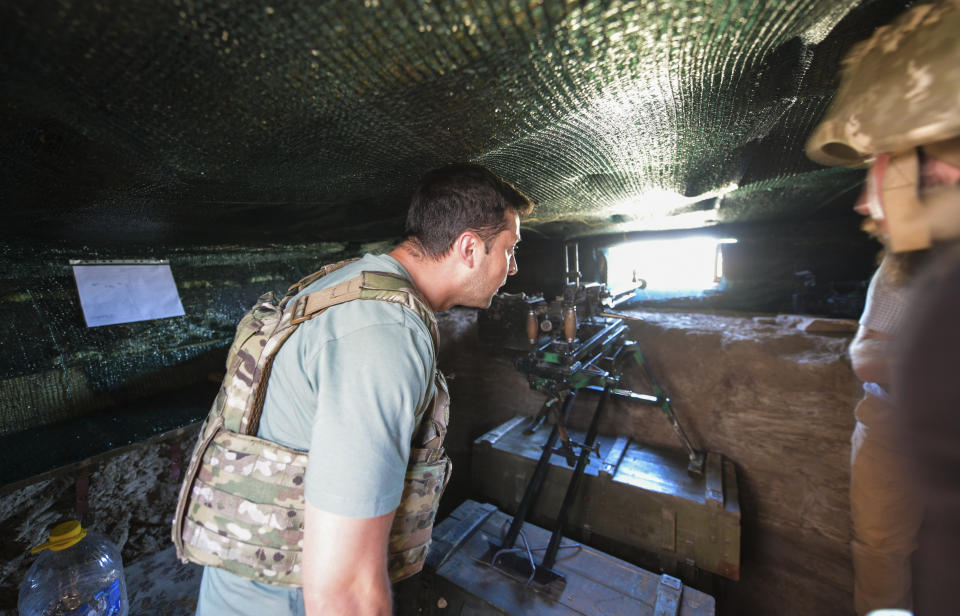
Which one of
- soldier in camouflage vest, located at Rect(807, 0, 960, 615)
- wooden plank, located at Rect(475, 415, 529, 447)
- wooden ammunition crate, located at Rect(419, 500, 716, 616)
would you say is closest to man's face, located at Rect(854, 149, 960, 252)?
soldier in camouflage vest, located at Rect(807, 0, 960, 615)

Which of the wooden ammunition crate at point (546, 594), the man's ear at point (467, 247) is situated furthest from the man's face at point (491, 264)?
the wooden ammunition crate at point (546, 594)

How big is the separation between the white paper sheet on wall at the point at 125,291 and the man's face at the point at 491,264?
2577mm

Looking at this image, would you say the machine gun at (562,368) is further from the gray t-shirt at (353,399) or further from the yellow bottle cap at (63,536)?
the yellow bottle cap at (63,536)

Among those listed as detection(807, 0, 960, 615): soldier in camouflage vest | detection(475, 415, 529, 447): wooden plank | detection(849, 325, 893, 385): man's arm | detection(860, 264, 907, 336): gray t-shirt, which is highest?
detection(807, 0, 960, 615): soldier in camouflage vest

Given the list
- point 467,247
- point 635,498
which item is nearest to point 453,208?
point 467,247

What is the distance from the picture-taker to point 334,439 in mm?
813

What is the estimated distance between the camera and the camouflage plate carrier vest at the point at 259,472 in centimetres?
102

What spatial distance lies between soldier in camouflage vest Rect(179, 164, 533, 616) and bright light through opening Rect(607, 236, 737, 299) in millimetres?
4870

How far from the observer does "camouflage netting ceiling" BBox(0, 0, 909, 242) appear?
2.30ft

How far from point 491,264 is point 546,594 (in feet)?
7.65

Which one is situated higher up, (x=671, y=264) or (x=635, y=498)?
(x=671, y=264)

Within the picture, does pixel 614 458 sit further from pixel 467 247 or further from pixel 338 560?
pixel 338 560

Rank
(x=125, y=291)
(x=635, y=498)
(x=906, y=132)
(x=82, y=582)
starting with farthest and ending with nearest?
(x=635, y=498), (x=125, y=291), (x=82, y=582), (x=906, y=132)

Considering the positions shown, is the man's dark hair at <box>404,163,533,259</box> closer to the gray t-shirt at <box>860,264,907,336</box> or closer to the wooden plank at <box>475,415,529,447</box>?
the gray t-shirt at <box>860,264,907,336</box>
